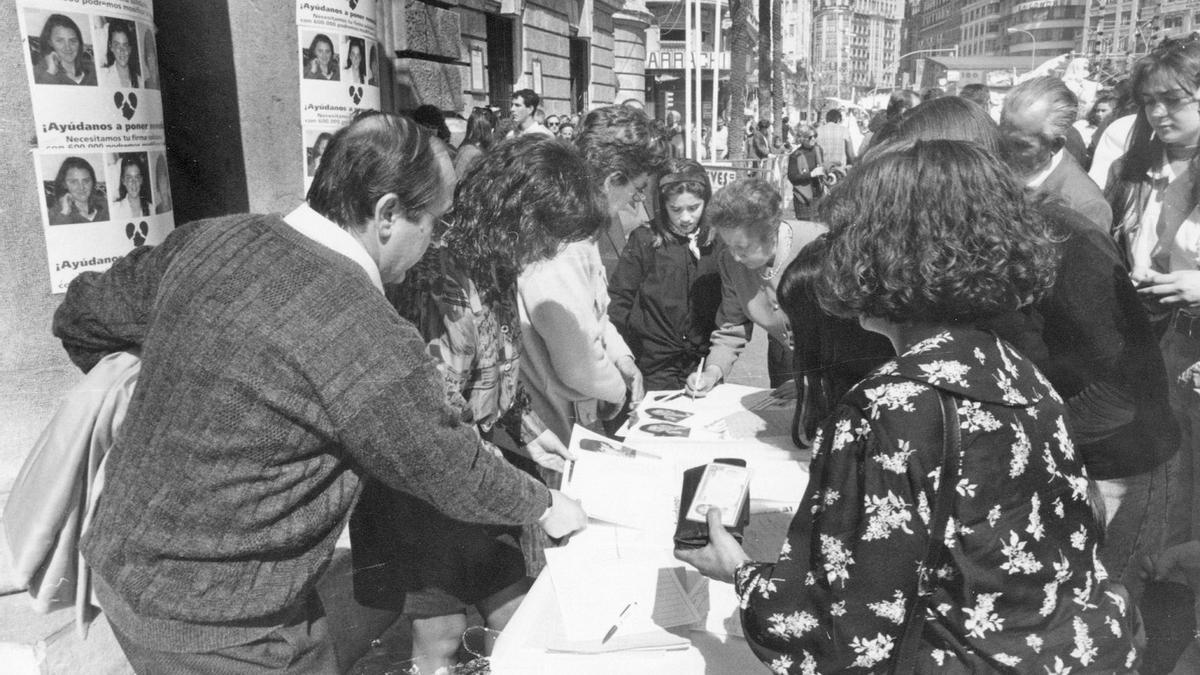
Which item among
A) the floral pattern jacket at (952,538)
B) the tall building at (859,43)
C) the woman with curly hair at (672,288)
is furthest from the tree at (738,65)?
the tall building at (859,43)

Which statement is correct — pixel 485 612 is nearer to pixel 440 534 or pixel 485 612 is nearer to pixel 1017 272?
pixel 440 534

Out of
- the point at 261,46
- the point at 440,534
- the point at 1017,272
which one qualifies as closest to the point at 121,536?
the point at 440,534

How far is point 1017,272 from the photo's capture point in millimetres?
1412

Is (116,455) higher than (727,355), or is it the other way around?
(116,455)

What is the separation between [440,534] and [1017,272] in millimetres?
1458

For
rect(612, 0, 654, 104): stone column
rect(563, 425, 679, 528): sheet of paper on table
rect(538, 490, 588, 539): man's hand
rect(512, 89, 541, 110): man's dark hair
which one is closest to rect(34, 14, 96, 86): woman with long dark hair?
rect(563, 425, 679, 528): sheet of paper on table

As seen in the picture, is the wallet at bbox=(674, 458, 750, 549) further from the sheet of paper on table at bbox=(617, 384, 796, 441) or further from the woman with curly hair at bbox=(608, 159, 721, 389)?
the woman with curly hair at bbox=(608, 159, 721, 389)

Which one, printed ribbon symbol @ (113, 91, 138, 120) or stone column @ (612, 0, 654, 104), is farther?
stone column @ (612, 0, 654, 104)

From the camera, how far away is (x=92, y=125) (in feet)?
9.12

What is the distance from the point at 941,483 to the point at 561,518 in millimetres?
1005

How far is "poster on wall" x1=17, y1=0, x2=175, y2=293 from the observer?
2.65 m

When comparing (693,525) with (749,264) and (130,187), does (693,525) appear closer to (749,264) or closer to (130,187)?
(749,264)

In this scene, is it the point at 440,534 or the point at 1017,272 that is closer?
the point at 1017,272

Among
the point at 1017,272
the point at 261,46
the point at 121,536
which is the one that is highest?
the point at 261,46
